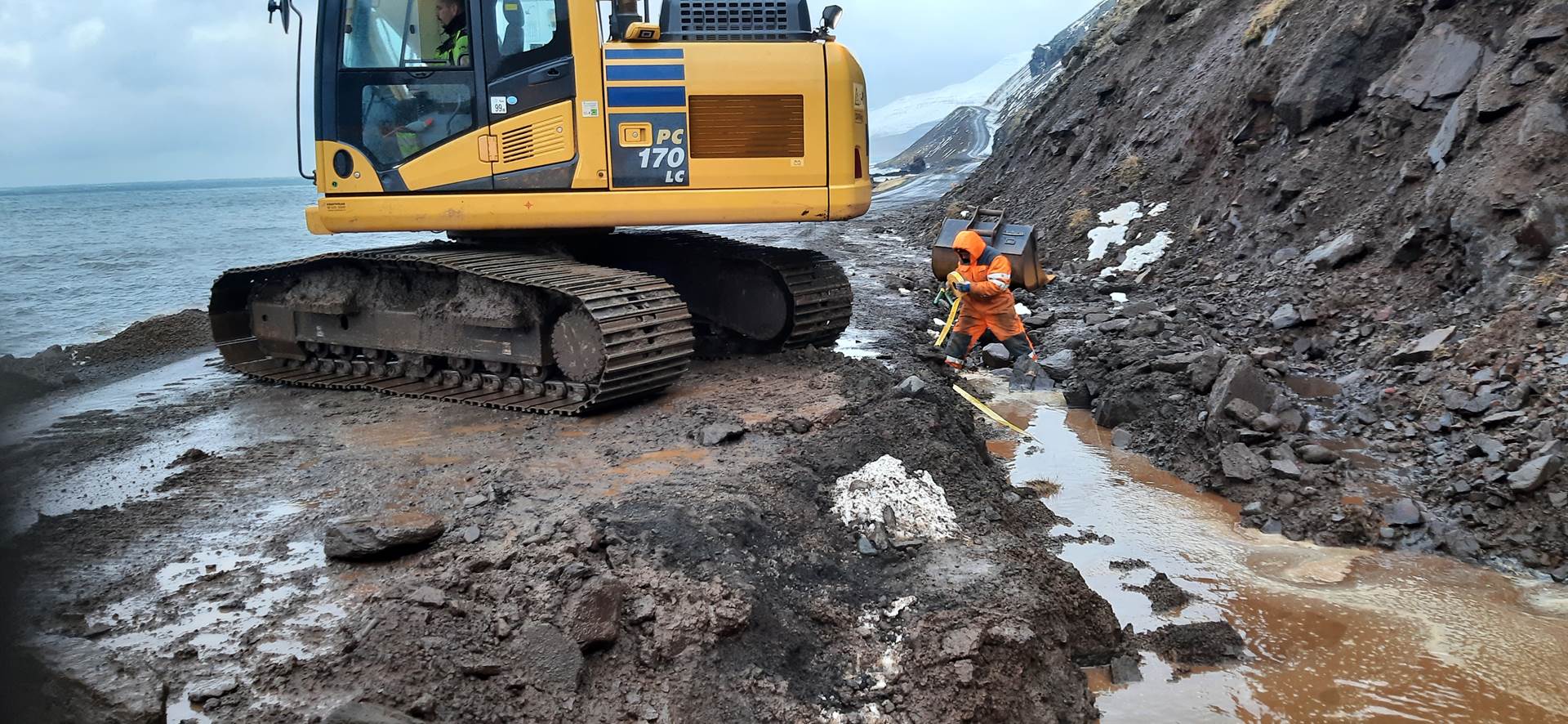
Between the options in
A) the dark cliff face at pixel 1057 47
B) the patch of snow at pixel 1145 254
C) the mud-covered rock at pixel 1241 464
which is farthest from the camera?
the dark cliff face at pixel 1057 47

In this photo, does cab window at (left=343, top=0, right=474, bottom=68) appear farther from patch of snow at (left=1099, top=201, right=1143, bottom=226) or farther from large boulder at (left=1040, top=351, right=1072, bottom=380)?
patch of snow at (left=1099, top=201, right=1143, bottom=226)

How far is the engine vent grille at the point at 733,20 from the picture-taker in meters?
7.29

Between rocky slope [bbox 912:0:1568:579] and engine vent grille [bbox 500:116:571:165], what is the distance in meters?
4.28

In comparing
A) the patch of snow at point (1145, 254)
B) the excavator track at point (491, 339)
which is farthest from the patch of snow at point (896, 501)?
the patch of snow at point (1145, 254)

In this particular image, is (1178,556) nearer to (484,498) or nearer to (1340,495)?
(1340,495)

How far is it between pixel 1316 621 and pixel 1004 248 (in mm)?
7437

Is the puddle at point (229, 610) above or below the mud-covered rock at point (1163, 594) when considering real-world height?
above

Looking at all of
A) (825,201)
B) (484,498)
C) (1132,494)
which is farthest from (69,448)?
(1132,494)

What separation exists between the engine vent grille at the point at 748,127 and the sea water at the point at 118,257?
3.97 metres

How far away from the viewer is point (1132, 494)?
659 cm

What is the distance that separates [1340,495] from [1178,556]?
1.28 metres

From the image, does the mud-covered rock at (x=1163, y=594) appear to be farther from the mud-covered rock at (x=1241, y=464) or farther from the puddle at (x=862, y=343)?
the puddle at (x=862, y=343)

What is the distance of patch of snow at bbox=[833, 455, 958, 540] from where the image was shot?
16.1 feet

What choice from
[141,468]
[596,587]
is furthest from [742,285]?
[596,587]
